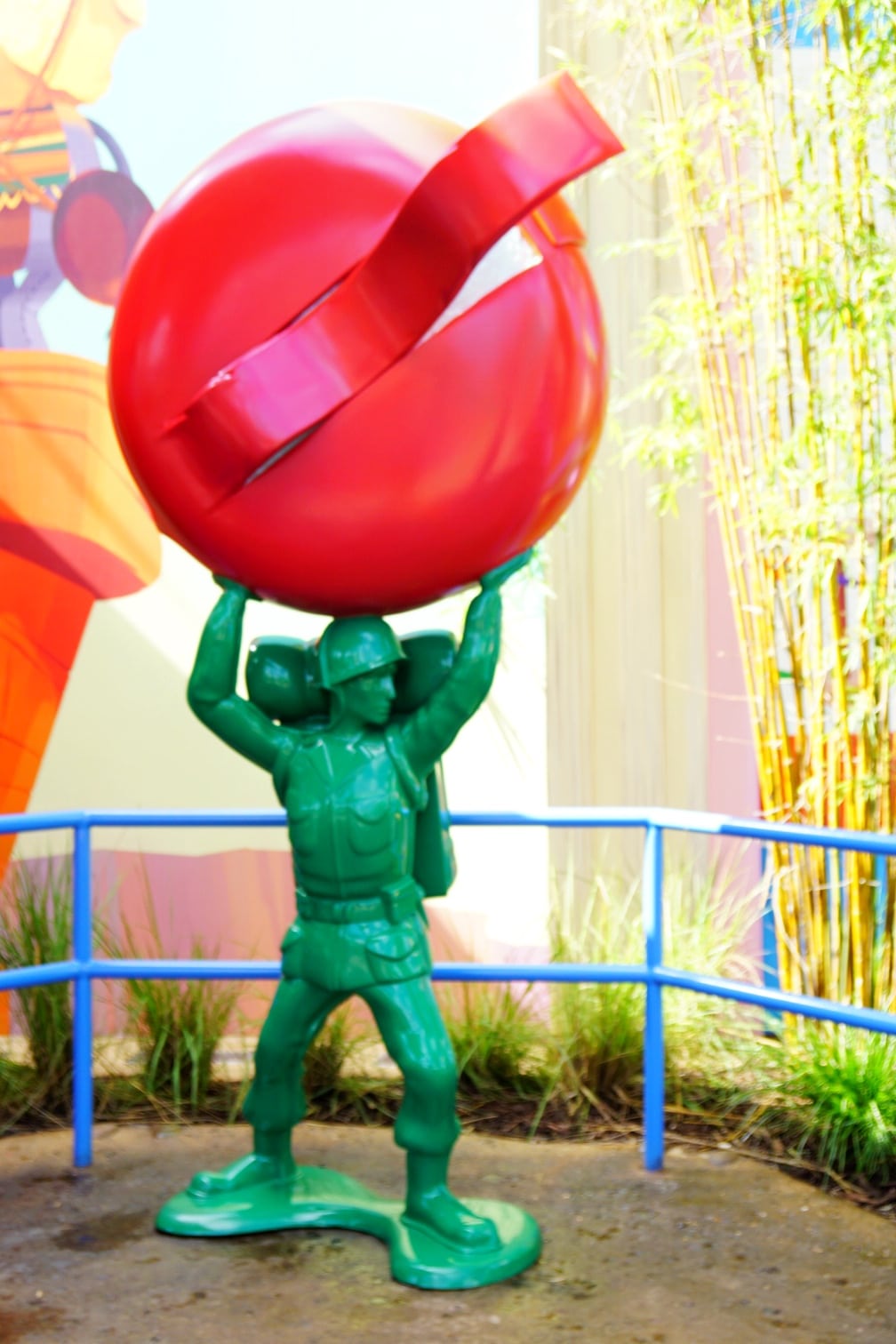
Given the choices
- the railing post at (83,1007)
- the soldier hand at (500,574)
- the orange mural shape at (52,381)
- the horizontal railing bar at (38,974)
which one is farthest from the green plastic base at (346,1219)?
the orange mural shape at (52,381)

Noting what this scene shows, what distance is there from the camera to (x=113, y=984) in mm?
4645

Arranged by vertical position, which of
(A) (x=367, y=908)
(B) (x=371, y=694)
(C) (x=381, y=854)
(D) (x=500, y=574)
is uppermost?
(D) (x=500, y=574)

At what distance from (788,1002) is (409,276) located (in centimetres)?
164

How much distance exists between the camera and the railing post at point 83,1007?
3.30 metres

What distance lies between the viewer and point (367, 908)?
9.01 ft

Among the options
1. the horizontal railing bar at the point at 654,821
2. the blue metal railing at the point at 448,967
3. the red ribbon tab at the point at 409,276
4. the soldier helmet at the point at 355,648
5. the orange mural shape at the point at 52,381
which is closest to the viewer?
the red ribbon tab at the point at 409,276

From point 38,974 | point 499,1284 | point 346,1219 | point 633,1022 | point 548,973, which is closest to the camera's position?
point 499,1284

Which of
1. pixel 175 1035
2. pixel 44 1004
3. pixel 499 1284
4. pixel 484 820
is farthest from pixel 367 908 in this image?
pixel 44 1004

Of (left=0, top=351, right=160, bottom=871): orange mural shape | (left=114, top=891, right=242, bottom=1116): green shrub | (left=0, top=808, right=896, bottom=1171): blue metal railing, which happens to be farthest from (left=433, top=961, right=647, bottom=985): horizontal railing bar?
(left=0, top=351, right=160, bottom=871): orange mural shape

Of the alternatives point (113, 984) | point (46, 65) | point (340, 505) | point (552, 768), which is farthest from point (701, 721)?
point (46, 65)

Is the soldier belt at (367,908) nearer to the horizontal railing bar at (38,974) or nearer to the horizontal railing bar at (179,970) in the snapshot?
the horizontal railing bar at (179,970)

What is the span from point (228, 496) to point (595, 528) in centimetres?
236

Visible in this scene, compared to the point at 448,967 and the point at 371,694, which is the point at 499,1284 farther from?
the point at 371,694

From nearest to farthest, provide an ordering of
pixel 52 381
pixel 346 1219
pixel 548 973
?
1. pixel 346 1219
2. pixel 548 973
3. pixel 52 381
